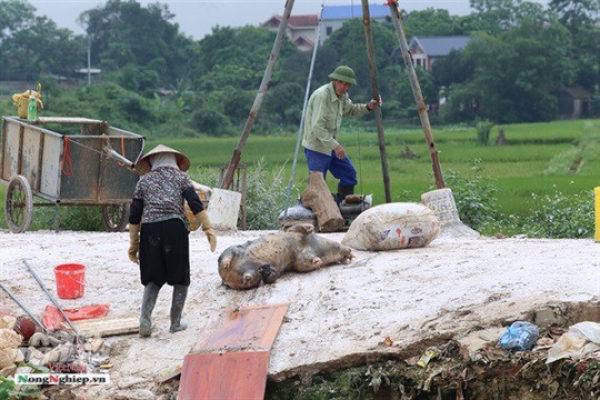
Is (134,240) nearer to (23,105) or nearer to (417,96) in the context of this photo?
(417,96)

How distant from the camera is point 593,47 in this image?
52594mm

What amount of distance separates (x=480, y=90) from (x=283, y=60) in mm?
8821

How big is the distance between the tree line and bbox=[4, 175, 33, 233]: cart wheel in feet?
64.7

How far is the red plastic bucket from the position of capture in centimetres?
941

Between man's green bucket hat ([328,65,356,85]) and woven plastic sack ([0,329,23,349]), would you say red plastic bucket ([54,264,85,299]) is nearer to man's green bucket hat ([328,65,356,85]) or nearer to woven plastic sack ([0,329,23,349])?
woven plastic sack ([0,329,23,349])

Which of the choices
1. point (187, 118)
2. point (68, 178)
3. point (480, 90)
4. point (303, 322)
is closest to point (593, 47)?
point (480, 90)

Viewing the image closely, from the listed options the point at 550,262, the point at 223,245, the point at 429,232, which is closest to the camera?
the point at 550,262

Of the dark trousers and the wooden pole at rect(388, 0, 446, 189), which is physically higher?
the wooden pole at rect(388, 0, 446, 189)

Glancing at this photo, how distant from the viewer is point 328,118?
468 inches

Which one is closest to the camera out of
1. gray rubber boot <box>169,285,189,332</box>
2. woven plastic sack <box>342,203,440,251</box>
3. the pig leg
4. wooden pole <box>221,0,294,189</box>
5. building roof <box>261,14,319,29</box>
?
gray rubber boot <box>169,285,189,332</box>

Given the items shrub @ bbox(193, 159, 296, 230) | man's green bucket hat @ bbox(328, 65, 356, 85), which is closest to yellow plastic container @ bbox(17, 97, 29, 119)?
shrub @ bbox(193, 159, 296, 230)

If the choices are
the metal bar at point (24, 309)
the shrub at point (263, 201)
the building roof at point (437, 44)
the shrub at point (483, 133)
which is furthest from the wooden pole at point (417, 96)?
the building roof at point (437, 44)

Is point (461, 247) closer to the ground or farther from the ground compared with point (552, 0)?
closer to the ground

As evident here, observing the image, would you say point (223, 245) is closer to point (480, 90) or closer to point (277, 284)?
point (277, 284)
